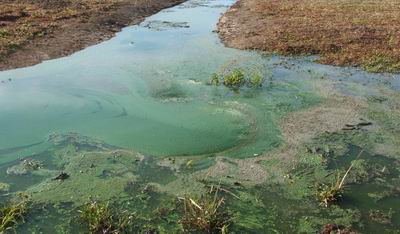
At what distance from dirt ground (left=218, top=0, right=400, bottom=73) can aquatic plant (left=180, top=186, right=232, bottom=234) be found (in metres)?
11.0

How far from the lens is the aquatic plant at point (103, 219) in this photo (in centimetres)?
749

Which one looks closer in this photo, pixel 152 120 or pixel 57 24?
pixel 152 120

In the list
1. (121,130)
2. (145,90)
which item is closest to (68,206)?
(121,130)

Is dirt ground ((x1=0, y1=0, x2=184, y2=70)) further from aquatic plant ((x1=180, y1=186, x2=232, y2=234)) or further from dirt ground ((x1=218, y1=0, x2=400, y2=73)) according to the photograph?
aquatic plant ((x1=180, y1=186, x2=232, y2=234))

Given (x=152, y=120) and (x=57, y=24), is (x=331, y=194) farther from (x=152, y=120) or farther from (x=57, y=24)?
(x=57, y=24)

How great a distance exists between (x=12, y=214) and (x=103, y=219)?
5.49 ft

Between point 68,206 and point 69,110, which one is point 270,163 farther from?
point 69,110

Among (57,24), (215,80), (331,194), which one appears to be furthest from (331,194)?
(57,24)

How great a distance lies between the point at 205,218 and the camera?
755 centimetres

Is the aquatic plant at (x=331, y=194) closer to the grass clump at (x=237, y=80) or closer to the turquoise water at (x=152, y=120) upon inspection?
the turquoise water at (x=152, y=120)

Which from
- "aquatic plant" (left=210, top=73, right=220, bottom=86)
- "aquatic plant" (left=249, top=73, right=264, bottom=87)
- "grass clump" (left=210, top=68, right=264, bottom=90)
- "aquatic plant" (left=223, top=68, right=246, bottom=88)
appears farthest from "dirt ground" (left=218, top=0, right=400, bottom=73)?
"aquatic plant" (left=210, top=73, right=220, bottom=86)

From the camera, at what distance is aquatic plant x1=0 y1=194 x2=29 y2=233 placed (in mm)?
7586

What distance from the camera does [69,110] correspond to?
1271 centimetres

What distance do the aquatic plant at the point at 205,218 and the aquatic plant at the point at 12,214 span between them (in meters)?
3.00
